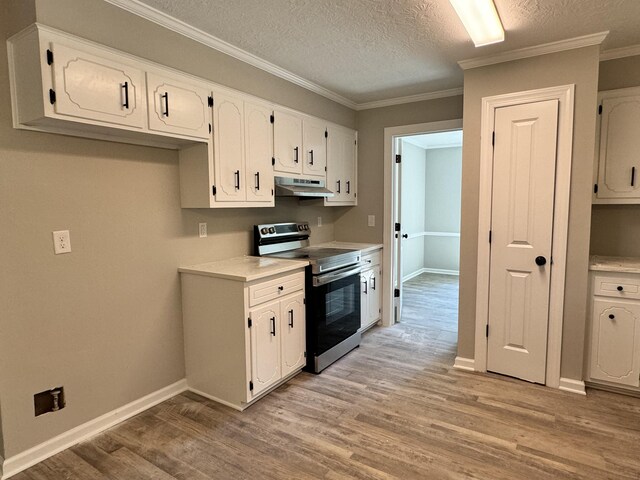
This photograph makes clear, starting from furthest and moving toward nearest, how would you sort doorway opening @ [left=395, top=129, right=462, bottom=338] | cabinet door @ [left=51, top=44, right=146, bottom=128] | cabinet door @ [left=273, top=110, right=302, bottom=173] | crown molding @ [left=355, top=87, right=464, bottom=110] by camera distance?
1. doorway opening @ [left=395, top=129, right=462, bottom=338]
2. crown molding @ [left=355, top=87, right=464, bottom=110]
3. cabinet door @ [left=273, top=110, right=302, bottom=173]
4. cabinet door @ [left=51, top=44, right=146, bottom=128]

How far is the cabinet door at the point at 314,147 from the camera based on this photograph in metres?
3.56

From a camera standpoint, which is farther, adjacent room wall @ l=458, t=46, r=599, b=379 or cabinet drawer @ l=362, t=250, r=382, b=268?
cabinet drawer @ l=362, t=250, r=382, b=268

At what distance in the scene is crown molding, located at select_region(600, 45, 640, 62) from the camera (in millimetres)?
2806

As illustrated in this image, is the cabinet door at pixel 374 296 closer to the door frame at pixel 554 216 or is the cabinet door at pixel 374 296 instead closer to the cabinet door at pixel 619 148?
the door frame at pixel 554 216

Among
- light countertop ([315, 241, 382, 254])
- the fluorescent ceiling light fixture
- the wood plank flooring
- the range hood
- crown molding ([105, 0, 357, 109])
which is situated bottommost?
the wood plank flooring

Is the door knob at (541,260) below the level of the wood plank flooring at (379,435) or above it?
above

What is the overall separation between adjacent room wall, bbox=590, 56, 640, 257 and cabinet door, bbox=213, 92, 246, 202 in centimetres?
284

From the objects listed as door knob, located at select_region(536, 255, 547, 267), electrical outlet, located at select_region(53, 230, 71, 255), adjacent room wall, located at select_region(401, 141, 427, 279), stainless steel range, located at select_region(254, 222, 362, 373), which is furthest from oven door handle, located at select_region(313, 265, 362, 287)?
adjacent room wall, located at select_region(401, 141, 427, 279)

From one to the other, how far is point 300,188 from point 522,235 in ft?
6.09

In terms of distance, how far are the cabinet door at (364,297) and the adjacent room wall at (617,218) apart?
6.51ft

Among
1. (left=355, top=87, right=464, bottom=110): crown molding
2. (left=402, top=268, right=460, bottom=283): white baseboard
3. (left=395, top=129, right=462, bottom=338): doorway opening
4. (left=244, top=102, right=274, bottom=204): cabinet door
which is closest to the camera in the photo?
(left=244, top=102, right=274, bottom=204): cabinet door

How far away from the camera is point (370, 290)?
160 inches

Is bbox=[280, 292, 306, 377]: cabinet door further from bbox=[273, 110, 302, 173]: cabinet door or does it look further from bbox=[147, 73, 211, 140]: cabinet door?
bbox=[147, 73, 211, 140]: cabinet door

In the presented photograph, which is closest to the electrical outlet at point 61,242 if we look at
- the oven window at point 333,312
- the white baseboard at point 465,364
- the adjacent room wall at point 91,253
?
the adjacent room wall at point 91,253
